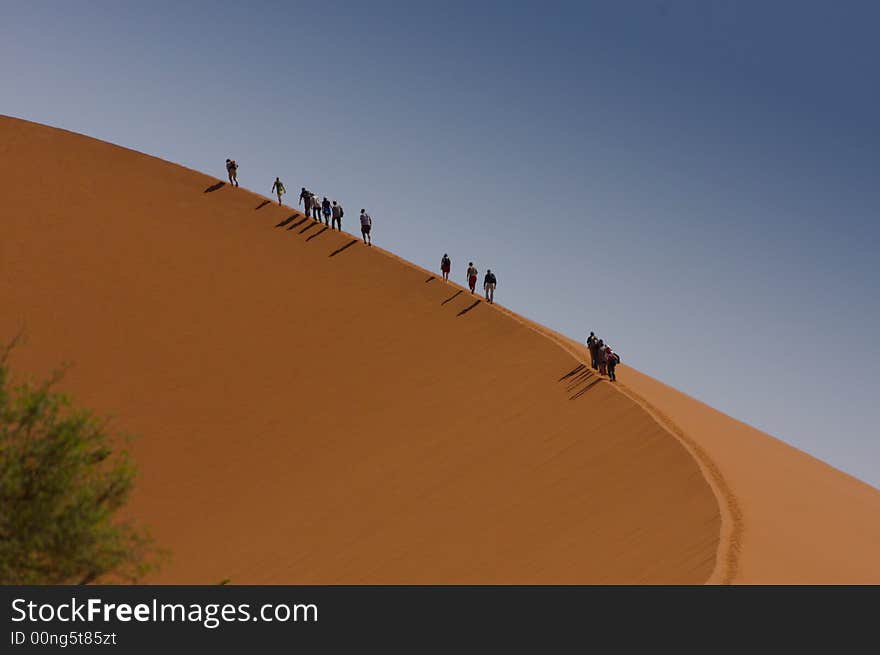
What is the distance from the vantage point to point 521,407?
20.4 m

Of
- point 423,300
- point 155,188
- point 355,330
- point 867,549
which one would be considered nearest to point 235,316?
point 355,330

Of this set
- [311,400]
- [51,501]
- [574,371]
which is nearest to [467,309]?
[574,371]

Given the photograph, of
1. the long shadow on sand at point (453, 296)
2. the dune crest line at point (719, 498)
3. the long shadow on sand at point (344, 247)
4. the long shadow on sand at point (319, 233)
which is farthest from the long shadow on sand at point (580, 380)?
the long shadow on sand at point (319, 233)

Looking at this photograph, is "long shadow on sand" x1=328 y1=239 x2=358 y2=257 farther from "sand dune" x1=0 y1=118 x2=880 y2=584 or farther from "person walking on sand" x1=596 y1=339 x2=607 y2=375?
"person walking on sand" x1=596 y1=339 x2=607 y2=375

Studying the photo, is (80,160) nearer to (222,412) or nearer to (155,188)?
(155,188)

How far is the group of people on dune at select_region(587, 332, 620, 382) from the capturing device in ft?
68.5

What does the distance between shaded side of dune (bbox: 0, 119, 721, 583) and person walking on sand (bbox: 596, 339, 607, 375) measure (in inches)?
22.1

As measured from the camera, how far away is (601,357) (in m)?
21.5

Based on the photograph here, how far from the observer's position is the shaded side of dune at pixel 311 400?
1498cm

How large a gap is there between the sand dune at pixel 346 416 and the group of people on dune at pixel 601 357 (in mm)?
512
